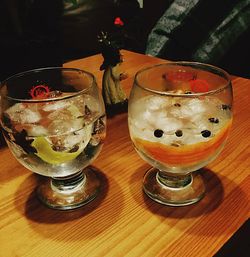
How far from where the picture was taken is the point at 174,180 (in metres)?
0.63

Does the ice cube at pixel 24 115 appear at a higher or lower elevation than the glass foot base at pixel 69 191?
higher

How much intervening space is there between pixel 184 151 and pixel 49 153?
0.21 m

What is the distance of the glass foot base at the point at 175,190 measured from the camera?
59 centimetres

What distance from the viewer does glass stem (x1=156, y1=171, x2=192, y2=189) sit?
2.05ft

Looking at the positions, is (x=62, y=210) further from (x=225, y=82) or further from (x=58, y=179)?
(x=225, y=82)

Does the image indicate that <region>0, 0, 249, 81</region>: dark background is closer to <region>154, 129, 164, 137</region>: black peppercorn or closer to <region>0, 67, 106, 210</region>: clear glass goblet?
<region>0, 67, 106, 210</region>: clear glass goblet

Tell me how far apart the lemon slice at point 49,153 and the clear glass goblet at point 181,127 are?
0.11 metres

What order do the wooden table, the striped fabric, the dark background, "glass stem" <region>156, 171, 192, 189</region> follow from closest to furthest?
the wooden table, "glass stem" <region>156, 171, 192, 189</region>, the dark background, the striped fabric

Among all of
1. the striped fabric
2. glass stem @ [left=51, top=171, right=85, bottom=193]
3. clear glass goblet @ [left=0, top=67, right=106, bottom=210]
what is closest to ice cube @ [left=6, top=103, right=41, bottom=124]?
clear glass goblet @ [left=0, top=67, right=106, bottom=210]

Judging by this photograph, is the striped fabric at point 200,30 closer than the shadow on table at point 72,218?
No

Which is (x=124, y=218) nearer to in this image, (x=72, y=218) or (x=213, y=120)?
(x=72, y=218)

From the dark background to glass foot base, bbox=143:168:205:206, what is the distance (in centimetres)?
41

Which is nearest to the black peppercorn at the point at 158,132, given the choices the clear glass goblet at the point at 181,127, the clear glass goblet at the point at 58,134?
the clear glass goblet at the point at 181,127

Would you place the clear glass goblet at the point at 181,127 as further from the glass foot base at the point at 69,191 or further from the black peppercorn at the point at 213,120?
the glass foot base at the point at 69,191
